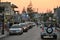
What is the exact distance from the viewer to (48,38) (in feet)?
83.6

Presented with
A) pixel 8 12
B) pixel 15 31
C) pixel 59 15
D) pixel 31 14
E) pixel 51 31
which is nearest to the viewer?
pixel 51 31

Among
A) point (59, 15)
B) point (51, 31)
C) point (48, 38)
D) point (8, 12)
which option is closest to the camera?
point (51, 31)

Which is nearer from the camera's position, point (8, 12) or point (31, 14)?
point (8, 12)

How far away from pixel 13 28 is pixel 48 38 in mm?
11694

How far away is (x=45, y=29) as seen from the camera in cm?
2411

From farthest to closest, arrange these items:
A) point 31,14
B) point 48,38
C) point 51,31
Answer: point 31,14
point 48,38
point 51,31

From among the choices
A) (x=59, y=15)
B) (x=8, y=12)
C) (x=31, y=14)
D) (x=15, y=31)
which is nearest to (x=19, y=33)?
(x=15, y=31)

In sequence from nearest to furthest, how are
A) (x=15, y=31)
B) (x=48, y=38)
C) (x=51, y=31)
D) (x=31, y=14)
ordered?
(x=51, y=31) < (x=48, y=38) < (x=15, y=31) < (x=31, y=14)

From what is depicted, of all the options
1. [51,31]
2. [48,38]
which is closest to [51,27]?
[51,31]

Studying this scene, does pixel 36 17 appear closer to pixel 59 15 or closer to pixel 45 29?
pixel 59 15

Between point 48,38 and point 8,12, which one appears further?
point 8,12

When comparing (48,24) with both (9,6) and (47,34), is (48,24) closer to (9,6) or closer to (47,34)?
(47,34)

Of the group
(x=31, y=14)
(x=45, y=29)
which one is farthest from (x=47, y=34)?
A: (x=31, y=14)

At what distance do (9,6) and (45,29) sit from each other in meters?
58.5
